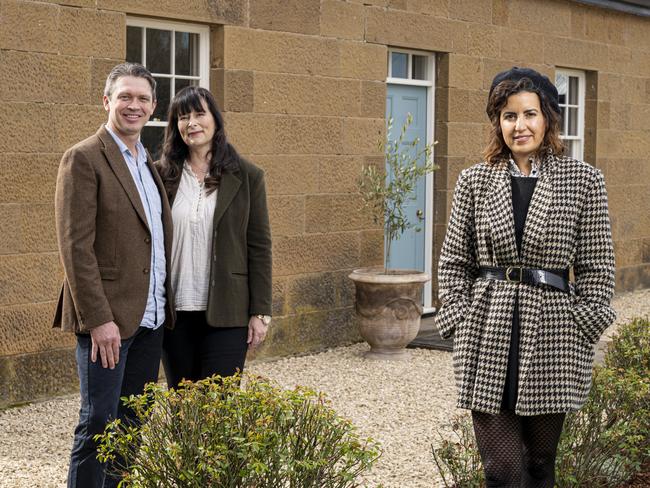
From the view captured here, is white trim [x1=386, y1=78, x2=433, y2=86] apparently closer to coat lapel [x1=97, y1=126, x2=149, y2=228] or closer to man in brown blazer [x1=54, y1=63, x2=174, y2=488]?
man in brown blazer [x1=54, y1=63, x2=174, y2=488]

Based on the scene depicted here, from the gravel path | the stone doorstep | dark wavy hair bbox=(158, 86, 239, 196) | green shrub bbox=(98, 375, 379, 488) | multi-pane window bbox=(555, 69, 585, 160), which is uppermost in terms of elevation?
multi-pane window bbox=(555, 69, 585, 160)

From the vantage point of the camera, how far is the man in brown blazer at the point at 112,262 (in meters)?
3.82

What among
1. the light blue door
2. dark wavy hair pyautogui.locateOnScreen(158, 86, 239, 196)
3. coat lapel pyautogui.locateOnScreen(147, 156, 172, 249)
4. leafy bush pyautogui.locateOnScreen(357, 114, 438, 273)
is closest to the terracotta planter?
leafy bush pyautogui.locateOnScreen(357, 114, 438, 273)

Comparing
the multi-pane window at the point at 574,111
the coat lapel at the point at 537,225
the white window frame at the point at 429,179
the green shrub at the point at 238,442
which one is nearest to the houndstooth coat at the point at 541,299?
the coat lapel at the point at 537,225

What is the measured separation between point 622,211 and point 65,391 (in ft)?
26.4

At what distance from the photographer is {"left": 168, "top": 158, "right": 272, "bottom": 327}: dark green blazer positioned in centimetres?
439

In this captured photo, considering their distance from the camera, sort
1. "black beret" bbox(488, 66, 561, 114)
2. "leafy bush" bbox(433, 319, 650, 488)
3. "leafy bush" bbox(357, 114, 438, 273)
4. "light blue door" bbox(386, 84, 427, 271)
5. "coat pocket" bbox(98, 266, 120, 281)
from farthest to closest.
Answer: "light blue door" bbox(386, 84, 427, 271)
"leafy bush" bbox(357, 114, 438, 273)
"leafy bush" bbox(433, 319, 650, 488)
"coat pocket" bbox(98, 266, 120, 281)
"black beret" bbox(488, 66, 561, 114)

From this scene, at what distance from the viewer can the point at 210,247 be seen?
14.5ft

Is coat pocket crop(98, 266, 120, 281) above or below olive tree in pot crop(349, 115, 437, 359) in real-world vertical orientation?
above

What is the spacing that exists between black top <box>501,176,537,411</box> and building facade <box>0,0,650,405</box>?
4106 mm

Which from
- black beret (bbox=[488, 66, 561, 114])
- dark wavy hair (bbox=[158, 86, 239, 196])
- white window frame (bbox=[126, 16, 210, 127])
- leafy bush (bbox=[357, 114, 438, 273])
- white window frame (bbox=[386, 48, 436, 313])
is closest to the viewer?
black beret (bbox=[488, 66, 561, 114])

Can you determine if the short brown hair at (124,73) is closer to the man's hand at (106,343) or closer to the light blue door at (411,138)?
the man's hand at (106,343)

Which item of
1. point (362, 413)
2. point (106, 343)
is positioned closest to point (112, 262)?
point (106, 343)

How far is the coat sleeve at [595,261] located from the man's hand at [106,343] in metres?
1.64
